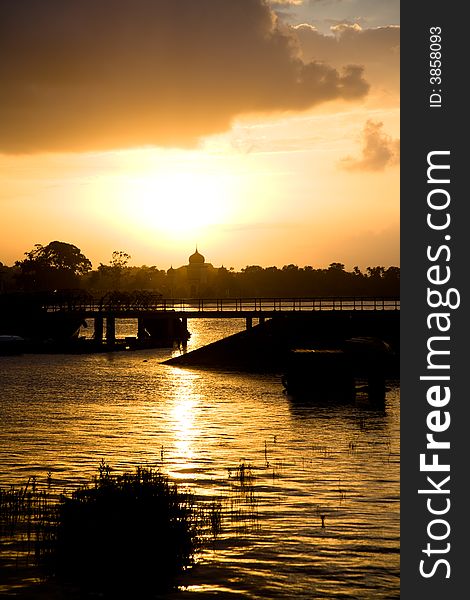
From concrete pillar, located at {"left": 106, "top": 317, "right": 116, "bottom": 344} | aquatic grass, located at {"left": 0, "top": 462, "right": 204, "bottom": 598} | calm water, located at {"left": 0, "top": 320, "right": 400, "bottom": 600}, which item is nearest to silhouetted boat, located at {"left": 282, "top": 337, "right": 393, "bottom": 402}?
calm water, located at {"left": 0, "top": 320, "right": 400, "bottom": 600}

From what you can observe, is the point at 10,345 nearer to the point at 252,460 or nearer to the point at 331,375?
the point at 331,375

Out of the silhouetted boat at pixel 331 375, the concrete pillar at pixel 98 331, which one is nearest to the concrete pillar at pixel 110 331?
the concrete pillar at pixel 98 331

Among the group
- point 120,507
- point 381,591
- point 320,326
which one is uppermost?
point 320,326

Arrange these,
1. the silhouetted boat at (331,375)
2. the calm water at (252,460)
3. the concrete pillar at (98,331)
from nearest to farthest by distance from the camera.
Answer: the calm water at (252,460)
the silhouetted boat at (331,375)
the concrete pillar at (98,331)

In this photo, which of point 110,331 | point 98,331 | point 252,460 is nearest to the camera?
point 252,460

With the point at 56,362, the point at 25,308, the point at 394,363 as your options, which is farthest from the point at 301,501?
the point at 25,308

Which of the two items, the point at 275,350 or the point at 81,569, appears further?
the point at 275,350

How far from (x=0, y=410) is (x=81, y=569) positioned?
40400mm

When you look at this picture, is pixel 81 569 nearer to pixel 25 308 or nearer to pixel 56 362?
pixel 56 362

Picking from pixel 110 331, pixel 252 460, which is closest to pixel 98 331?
pixel 110 331

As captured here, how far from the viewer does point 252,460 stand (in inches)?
1492

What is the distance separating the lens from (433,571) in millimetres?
18938

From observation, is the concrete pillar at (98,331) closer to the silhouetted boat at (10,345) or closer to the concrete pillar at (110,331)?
the concrete pillar at (110,331)

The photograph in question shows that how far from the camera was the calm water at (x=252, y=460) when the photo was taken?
21.3m
